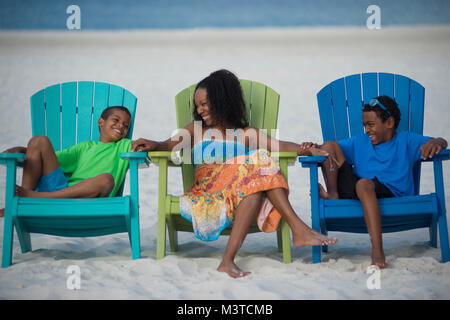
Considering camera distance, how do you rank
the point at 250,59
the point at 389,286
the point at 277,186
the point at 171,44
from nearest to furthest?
the point at 389,286, the point at 277,186, the point at 250,59, the point at 171,44

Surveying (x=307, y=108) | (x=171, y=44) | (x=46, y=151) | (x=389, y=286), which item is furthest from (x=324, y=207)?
(x=171, y=44)

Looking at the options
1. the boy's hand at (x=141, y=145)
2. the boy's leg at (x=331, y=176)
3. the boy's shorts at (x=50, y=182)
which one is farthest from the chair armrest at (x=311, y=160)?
the boy's shorts at (x=50, y=182)

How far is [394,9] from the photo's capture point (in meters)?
11.8

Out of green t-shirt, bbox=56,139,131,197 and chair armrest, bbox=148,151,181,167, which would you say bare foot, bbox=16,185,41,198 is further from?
chair armrest, bbox=148,151,181,167

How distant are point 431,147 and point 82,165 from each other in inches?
80.1

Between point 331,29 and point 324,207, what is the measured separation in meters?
9.77

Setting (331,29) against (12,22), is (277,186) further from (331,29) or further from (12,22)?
(12,22)

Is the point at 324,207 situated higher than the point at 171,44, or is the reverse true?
the point at 171,44

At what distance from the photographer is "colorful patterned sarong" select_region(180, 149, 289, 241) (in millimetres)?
2498

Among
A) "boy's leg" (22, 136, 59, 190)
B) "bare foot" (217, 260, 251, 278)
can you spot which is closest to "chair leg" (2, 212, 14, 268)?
"boy's leg" (22, 136, 59, 190)

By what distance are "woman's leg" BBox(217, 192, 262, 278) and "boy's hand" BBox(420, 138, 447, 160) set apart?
94 centimetres

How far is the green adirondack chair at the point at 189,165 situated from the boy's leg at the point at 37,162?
0.61 metres

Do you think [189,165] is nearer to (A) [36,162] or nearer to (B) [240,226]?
(B) [240,226]
